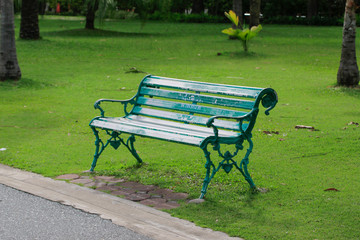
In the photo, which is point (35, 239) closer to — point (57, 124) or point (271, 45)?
point (57, 124)

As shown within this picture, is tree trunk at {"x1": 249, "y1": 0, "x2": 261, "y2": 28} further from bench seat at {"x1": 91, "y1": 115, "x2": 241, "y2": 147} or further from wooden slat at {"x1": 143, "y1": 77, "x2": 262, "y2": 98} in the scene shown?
bench seat at {"x1": 91, "y1": 115, "x2": 241, "y2": 147}

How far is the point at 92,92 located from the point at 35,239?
821 centimetres

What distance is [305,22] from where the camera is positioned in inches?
1721

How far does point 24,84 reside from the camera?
13.5m

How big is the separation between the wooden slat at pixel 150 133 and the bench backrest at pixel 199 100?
1.83 ft

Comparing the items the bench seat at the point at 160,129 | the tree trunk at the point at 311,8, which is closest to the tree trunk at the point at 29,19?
the bench seat at the point at 160,129

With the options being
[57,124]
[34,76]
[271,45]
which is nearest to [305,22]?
[271,45]

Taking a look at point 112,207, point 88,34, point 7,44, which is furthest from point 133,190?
point 88,34

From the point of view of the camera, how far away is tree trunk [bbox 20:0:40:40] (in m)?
23.5

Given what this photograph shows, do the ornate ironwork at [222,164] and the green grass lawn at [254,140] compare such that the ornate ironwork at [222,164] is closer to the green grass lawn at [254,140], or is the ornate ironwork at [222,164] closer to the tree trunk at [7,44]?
the green grass lawn at [254,140]

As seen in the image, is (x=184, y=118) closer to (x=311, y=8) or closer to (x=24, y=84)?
(x=24, y=84)

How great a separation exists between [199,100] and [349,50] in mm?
7281

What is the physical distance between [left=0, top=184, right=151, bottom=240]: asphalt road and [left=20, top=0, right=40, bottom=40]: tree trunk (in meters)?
19.0

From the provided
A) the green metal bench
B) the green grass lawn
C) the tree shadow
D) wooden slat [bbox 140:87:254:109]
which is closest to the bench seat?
the green metal bench
